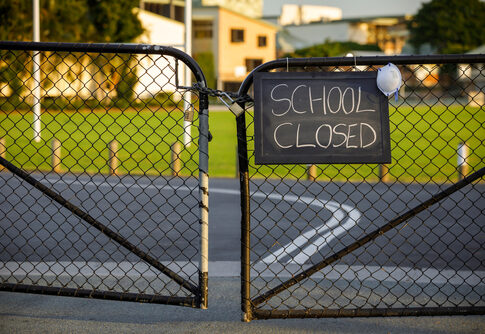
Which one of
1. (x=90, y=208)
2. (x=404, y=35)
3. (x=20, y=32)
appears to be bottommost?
(x=90, y=208)

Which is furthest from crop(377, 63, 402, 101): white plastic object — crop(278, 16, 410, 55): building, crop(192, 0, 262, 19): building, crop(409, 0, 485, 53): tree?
crop(409, 0, 485, 53): tree

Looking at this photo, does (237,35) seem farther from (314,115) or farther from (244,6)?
(314,115)

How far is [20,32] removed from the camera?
121 ft

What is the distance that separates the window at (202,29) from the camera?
63844 mm

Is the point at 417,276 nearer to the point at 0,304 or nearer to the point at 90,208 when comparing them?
the point at 0,304

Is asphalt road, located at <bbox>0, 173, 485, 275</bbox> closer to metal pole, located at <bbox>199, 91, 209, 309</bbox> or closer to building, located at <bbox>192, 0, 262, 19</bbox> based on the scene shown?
metal pole, located at <bbox>199, 91, 209, 309</bbox>

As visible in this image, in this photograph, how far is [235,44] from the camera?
2542 inches

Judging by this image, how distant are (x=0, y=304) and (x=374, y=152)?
275 cm

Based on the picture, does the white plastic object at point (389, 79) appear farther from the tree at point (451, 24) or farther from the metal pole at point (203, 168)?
the tree at point (451, 24)

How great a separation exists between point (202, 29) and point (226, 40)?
9.24ft

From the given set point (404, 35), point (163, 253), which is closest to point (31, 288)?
point (163, 253)

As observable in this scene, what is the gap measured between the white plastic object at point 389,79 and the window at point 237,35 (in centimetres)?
6214

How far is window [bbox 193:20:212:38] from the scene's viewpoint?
63844mm

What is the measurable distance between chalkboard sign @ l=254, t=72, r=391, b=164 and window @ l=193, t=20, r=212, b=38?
61.8 meters
